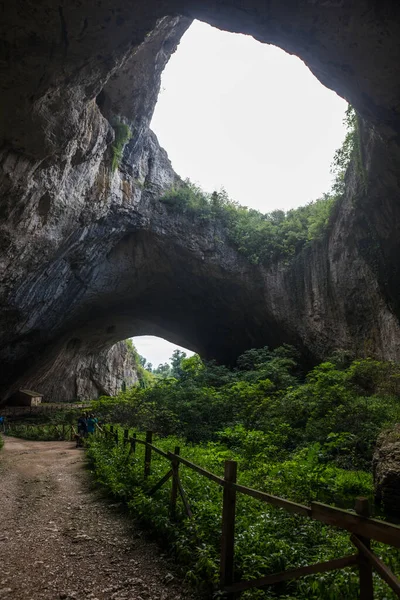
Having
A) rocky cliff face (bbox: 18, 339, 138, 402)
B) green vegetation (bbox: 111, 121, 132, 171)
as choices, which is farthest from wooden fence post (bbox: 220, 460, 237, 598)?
rocky cliff face (bbox: 18, 339, 138, 402)

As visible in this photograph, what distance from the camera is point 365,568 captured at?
200 centimetres

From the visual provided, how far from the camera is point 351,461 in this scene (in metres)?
7.43

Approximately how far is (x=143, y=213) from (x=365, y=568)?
53.0 ft

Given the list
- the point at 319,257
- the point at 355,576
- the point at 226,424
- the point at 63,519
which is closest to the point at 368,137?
the point at 319,257

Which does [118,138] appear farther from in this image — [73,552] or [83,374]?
[83,374]

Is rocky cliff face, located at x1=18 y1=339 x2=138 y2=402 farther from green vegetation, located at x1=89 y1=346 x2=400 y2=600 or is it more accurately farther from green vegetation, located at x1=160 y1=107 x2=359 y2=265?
green vegetation, located at x1=160 y1=107 x2=359 y2=265

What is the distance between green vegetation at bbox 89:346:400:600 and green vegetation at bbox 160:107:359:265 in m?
5.04

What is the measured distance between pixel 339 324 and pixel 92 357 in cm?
2006

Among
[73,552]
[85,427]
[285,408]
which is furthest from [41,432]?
[73,552]

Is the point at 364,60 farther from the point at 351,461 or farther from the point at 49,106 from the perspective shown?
the point at 351,461

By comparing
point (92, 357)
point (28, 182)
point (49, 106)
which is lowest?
point (92, 357)

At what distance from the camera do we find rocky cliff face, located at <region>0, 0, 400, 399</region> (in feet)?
24.8

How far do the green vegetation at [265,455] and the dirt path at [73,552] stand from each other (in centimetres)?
30

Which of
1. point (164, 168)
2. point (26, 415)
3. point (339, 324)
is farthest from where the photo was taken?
point (26, 415)
